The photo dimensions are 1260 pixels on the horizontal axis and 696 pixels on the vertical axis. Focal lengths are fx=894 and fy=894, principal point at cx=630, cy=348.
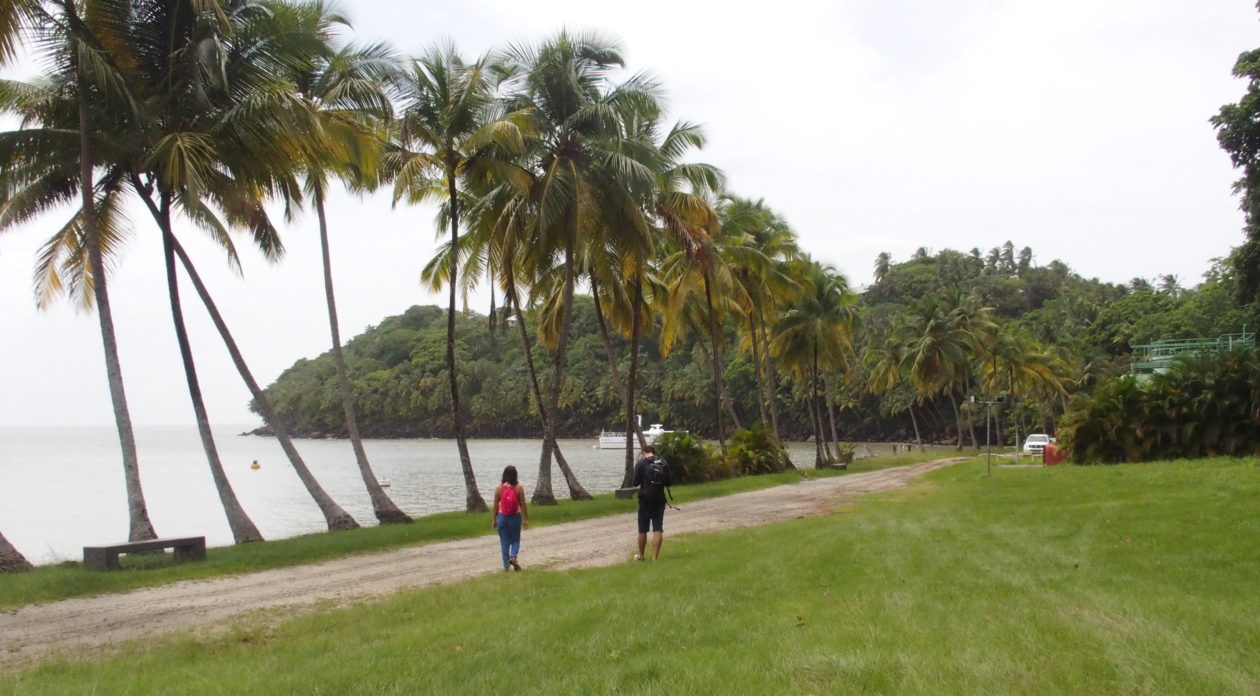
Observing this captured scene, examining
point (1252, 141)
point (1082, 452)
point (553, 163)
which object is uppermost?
point (553, 163)

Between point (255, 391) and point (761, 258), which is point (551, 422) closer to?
point (255, 391)

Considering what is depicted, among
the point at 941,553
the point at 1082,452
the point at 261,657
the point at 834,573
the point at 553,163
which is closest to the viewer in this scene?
the point at 261,657

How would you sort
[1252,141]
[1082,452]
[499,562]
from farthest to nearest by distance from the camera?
[1082,452], [1252,141], [499,562]

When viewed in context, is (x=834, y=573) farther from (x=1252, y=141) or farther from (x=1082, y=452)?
(x=1082, y=452)

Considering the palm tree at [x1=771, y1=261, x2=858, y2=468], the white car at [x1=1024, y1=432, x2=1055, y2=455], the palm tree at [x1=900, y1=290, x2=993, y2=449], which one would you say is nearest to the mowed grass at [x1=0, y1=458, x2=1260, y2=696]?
the palm tree at [x1=771, y1=261, x2=858, y2=468]

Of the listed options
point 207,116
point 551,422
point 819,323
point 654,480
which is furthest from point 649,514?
point 819,323

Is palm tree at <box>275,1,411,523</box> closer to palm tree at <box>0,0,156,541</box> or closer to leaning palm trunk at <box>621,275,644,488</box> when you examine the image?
palm tree at <box>0,0,156,541</box>

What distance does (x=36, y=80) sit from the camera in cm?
1600

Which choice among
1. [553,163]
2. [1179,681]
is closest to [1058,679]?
[1179,681]

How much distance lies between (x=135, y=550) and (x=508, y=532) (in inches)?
241

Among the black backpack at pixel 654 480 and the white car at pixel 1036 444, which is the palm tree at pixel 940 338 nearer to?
the white car at pixel 1036 444

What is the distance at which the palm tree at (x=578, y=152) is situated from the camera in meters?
21.3

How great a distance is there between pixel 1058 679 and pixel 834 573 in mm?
4540

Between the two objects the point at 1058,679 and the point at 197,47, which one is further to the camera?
the point at 197,47
